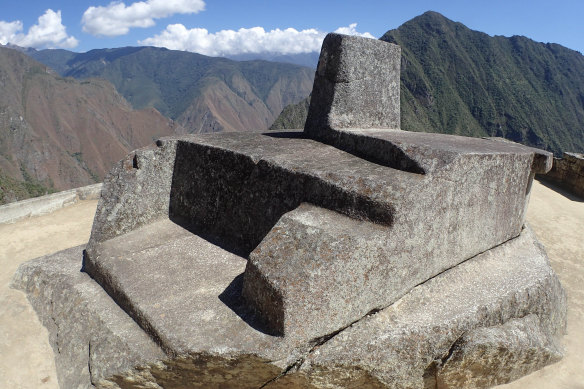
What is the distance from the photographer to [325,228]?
10.5ft

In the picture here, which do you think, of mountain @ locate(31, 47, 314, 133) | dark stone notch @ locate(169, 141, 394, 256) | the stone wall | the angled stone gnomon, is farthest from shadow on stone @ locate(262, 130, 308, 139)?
mountain @ locate(31, 47, 314, 133)

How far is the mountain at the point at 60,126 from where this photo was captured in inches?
2746

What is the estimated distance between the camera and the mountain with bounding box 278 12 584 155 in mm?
78500

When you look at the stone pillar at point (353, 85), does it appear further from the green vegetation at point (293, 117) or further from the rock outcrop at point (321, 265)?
the green vegetation at point (293, 117)

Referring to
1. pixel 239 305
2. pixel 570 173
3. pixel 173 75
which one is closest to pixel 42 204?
pixel 239 305

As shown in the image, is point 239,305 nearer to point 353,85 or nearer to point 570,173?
point 353,85

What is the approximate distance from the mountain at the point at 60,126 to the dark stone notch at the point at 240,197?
6710cm

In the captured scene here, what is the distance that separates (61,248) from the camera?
6473 millimetres

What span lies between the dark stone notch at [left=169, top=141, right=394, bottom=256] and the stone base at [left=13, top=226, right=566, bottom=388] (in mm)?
475

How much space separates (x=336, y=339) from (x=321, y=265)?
0.58m

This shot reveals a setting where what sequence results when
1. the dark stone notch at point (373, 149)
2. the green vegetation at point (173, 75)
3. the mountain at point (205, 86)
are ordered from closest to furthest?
the dark stone notch at point (373, 149) < the mountain at point (205, 86) < the green vegetation at point (173, 75)

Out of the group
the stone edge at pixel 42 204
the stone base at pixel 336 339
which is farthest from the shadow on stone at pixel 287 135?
the stone edge at pixel 42 204

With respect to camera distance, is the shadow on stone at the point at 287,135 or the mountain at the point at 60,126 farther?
the mountain at the point at 60,126

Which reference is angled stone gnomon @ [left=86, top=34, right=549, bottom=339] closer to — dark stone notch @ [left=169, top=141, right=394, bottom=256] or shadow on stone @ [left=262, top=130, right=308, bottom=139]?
dark stone notch @ [left=169, top=141, right=394, bottom=256]
